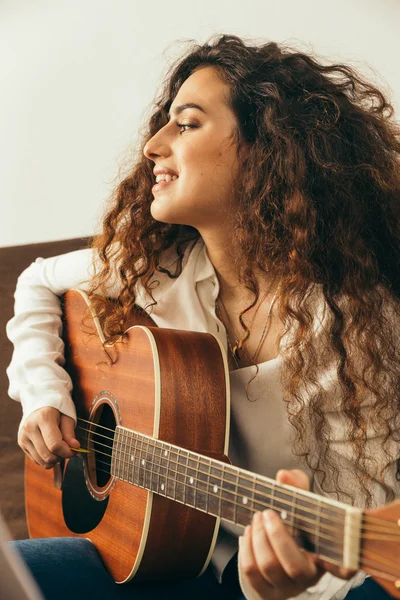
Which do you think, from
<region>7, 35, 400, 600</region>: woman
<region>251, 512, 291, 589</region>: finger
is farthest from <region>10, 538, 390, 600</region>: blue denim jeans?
<region>251, 512, 291, 589</region>: finger

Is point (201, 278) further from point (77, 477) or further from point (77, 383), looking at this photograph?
point (77, 477)

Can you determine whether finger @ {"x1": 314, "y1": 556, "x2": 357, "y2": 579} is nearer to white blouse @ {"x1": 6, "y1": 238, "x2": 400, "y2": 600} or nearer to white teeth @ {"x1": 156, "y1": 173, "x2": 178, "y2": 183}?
white blouse @ {"x1": 6, "y1": 238, "x2": 400, "y2": 600}

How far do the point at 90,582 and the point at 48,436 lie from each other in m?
0.28

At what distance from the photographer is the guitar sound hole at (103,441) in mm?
1174

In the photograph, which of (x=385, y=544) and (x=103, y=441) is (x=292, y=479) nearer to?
(x=385, y=544)

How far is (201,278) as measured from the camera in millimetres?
1310

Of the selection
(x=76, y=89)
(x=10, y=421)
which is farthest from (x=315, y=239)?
(x=76, y=89)

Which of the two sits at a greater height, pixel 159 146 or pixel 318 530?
pixel 159 146

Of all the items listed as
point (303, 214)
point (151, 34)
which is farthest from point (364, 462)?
point (151, 34)

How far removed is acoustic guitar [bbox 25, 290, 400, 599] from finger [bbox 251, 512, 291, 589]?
0.03m

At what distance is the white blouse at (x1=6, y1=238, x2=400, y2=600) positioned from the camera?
1127 mm

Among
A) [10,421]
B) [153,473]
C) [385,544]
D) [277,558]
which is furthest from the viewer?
[10,421]

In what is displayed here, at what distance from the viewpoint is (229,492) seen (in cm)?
85

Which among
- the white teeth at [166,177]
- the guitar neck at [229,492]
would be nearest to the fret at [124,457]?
the guitar neck at [229,492]
